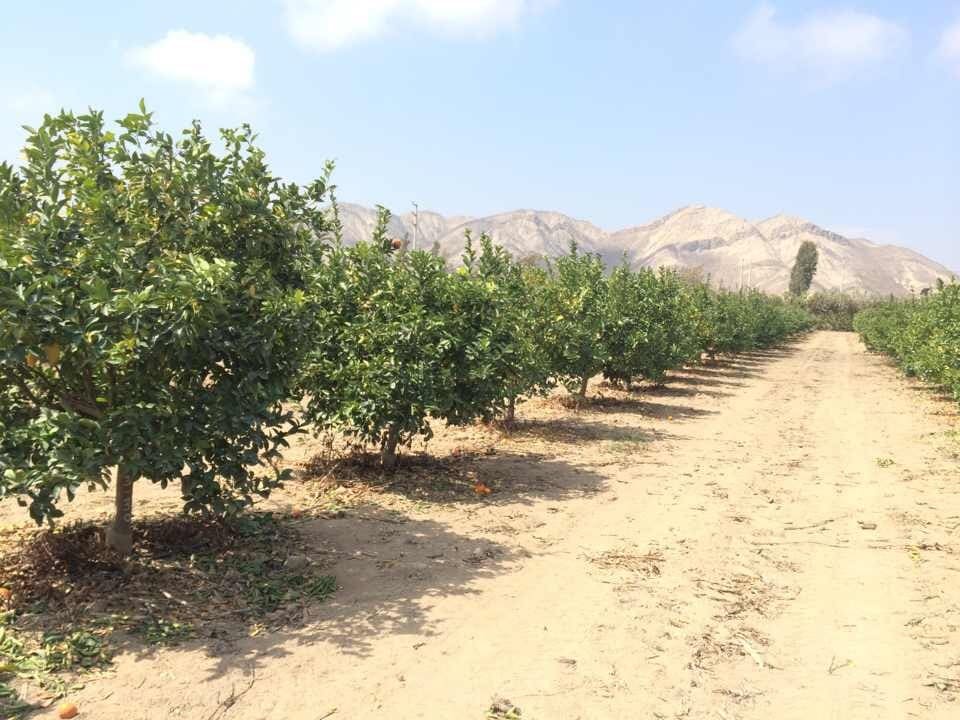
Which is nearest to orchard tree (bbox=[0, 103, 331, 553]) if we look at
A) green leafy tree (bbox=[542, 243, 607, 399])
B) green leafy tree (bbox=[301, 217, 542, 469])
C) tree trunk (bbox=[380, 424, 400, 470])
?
green leafy tree (bbox=[301, 217, 542, 469])

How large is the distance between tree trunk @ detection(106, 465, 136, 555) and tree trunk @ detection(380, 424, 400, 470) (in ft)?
12.4

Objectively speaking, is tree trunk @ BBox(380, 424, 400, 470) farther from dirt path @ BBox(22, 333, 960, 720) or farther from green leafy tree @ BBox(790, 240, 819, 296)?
green leafy tree @ BBox(790, 240, 819, 296)

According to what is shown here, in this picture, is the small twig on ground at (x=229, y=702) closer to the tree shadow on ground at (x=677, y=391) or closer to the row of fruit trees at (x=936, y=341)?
the row of fruit trees at (x=936, y=341)

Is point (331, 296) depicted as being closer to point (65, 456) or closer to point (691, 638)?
point (65, 456)

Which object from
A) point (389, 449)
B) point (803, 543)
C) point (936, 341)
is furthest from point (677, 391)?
point (803, 543)

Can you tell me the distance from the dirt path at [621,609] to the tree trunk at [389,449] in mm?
1360

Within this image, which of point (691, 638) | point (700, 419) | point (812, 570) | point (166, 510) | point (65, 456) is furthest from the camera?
point (700, 419)

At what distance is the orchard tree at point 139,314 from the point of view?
470cm

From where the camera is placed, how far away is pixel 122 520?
5742mm

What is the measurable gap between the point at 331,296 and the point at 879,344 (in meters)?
35.4

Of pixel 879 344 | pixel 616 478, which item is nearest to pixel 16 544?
pixel 616 478

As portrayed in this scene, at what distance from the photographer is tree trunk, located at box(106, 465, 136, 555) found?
5699mm

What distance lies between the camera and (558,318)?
1401 cm

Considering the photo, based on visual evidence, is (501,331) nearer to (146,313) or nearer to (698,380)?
(146,313)
